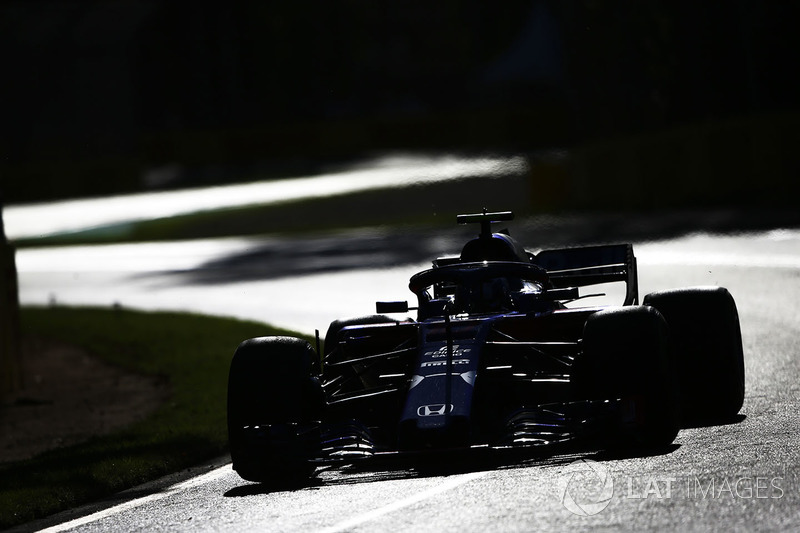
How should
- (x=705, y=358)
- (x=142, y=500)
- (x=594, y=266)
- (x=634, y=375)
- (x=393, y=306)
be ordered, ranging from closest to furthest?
(x=634, y=375)
(x=142, y=500)
(x=705, y=358)
(x=393, y=306)
(x=594, y=266)

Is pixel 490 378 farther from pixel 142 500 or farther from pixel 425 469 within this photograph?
pixel 142 500

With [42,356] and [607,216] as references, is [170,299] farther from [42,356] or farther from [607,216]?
[607,216]

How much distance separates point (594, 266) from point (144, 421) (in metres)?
4.45

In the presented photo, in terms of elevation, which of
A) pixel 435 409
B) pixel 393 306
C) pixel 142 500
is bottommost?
pixel 142 500

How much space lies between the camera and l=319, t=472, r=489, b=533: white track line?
25.0ft

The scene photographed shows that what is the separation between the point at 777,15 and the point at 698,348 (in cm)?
2296

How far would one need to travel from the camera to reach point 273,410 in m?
9.48

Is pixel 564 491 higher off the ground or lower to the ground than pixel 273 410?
lower

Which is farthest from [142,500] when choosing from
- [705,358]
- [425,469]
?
[705,358]

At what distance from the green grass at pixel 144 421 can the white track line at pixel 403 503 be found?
2.79 metres

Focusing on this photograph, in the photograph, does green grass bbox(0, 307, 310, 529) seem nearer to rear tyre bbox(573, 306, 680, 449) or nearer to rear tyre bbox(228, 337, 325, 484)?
rear tyre bbox(228, 337, 325, 484)

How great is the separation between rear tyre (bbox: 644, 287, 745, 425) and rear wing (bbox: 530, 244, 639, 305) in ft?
6.05

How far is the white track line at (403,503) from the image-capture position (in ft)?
25.0

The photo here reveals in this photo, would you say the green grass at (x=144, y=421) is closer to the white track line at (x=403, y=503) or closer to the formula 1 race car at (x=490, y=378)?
the formula 1 race car at (x=490, y=378)
